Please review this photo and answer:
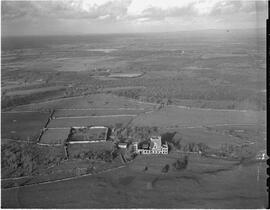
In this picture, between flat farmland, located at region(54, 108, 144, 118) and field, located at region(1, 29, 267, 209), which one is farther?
flat farmland, located at region(54, 108, 144, 118)

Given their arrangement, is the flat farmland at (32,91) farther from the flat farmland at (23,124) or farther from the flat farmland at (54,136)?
the flat farmland at (54,136)

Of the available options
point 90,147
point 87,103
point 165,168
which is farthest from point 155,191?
point 87,103

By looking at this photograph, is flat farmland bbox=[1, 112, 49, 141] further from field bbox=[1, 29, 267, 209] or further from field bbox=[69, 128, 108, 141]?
A: field bbox=[69, 128, 108, 141]

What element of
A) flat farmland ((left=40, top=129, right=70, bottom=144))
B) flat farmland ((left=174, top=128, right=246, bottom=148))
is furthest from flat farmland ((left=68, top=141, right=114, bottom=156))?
flat farmland ((left=174, top=128, right=246, bottom=148))

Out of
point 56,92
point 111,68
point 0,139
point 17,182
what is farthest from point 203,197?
point 111,68

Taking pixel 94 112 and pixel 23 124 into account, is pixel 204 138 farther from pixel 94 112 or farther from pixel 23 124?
pixel 23 124

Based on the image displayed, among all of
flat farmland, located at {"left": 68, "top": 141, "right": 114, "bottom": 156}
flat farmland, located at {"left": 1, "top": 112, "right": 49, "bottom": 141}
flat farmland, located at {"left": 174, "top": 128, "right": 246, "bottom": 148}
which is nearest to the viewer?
flat farmland, located at {"left": 68, "top": 141, "right": 114, "bottom": 156}
